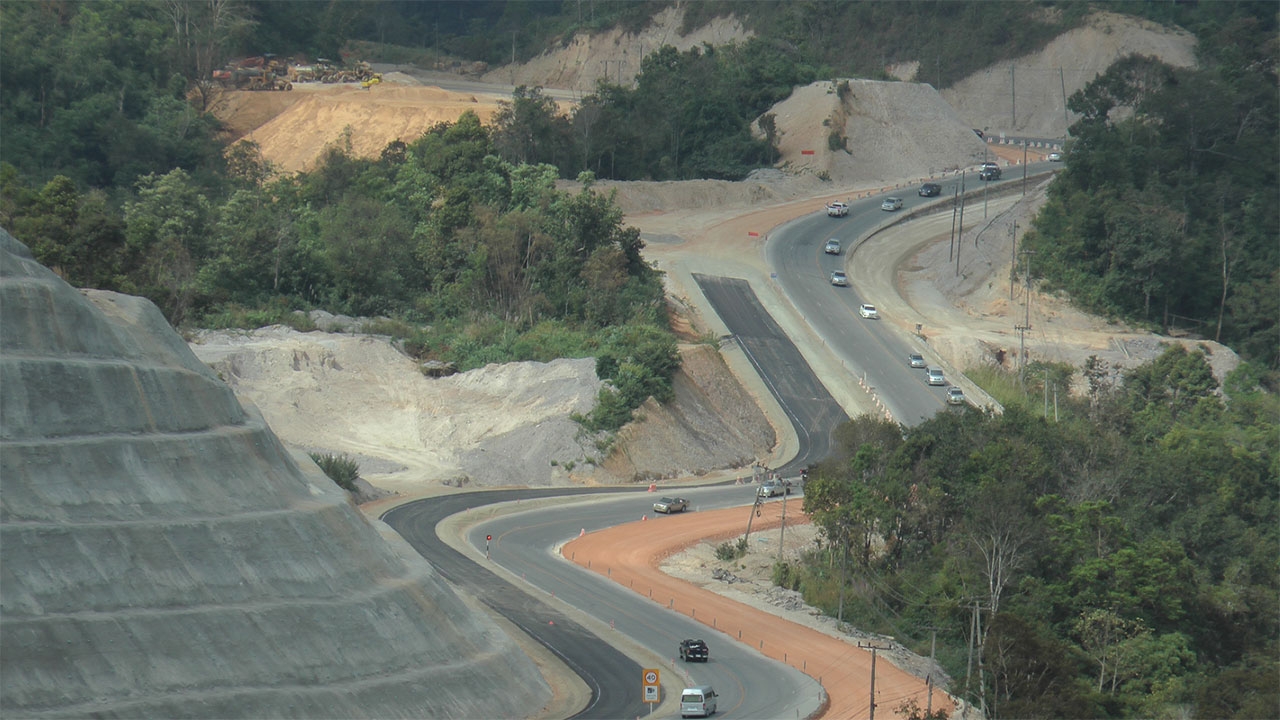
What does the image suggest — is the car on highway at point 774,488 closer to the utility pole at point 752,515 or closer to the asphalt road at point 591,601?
the asphalt road at point 591,601

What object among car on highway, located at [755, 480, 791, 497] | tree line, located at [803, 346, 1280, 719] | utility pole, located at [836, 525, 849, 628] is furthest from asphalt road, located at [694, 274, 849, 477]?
utility pole, located at [836, 525, 849, 628]

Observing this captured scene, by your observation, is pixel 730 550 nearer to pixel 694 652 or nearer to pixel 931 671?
→ pixel 931 671

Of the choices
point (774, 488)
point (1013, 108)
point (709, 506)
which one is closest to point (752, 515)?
point (709, 506)

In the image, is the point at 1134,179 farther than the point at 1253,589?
Yes

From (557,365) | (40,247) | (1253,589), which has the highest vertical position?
(40,247)

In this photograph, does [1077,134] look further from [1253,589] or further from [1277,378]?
[1253,589]

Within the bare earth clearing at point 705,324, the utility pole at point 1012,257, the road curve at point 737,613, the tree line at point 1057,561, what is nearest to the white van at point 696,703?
the road curve at point 737,613

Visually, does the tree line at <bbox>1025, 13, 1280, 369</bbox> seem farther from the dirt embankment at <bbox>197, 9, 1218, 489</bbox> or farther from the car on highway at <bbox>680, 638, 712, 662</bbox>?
the car on highway at <bbox>680, 638, 712, 662</bbox>

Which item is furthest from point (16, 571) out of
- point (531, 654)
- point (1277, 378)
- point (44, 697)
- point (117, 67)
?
point (117, 67)
